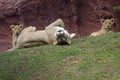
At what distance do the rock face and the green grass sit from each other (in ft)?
17.4

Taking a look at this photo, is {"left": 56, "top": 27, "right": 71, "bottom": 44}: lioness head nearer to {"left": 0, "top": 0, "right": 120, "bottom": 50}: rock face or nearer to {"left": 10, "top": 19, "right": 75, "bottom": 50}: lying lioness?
{"left": 10, "top": 19, "right": 75, "bottom": 50}: lying lioness

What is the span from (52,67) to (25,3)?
301 inches

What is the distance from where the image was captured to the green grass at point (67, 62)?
8.85m

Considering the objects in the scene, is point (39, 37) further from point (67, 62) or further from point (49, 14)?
point (49, 14)

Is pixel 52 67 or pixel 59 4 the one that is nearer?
pixel 52 67

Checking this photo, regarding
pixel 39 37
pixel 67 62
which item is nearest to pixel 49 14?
pixel 39 37

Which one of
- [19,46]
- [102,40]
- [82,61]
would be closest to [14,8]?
[19,46]

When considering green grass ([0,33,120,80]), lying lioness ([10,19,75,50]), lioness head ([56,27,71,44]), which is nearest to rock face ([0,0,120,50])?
lying lioness ([10,19,75,50])

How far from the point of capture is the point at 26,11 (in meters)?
17.0

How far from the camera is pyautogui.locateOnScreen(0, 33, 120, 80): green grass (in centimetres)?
885

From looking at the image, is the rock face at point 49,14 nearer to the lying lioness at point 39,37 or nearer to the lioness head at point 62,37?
the lying lioness at point 39,37

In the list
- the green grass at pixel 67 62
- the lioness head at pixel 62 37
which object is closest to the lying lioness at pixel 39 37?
the lioness head at pixel 62 37

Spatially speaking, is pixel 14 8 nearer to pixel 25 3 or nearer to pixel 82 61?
pixel 25 3

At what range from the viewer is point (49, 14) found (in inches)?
672
